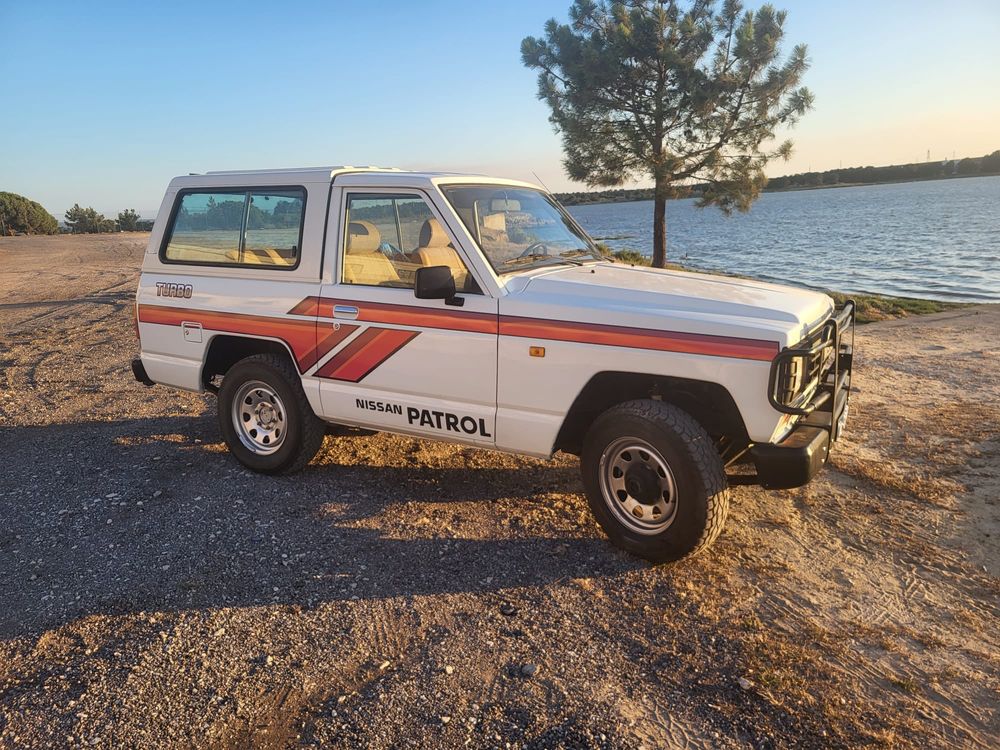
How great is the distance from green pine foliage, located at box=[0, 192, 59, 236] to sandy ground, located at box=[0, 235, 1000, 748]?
39676 mm

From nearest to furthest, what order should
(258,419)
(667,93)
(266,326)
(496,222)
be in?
(496,222) → (266,326) → (258,419) → (667,93)

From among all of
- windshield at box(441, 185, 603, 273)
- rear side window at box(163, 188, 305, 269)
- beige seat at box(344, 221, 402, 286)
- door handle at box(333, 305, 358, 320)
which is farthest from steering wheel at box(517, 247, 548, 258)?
rear side window at box(163, 188, 305, 269)

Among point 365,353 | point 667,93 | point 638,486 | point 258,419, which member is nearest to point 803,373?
point 638,486

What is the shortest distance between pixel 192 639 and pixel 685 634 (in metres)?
2.36

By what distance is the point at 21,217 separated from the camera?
38125mm

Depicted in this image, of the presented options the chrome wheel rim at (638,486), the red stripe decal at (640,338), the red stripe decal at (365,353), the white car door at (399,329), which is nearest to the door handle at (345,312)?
the white car door at (399,329)

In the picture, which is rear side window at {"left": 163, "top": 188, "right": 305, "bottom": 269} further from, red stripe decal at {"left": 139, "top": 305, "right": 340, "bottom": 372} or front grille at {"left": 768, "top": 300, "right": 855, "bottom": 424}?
front grille at {"left": 768, "top": 300, "right": 855, "bottom": 424}

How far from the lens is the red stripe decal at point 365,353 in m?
4.47

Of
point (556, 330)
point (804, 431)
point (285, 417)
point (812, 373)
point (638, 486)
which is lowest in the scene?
point (638, 486)

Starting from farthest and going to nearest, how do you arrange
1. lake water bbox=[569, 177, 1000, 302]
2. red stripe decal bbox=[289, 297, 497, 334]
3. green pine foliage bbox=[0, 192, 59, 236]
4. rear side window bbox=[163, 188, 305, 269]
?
green pine foliage bbox=[0, 192, 59, 236]
lake water bbox=[569, 177, 1000, 302]
rear side window bbox=[163, 188, 305, 269]
red stripe decal bbox=[289, 297, 497, 334]

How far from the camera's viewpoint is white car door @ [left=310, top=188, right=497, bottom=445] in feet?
13.9

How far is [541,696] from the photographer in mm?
2922

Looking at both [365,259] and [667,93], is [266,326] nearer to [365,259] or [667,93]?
[365,259]

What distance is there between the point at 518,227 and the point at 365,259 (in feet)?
3.46
